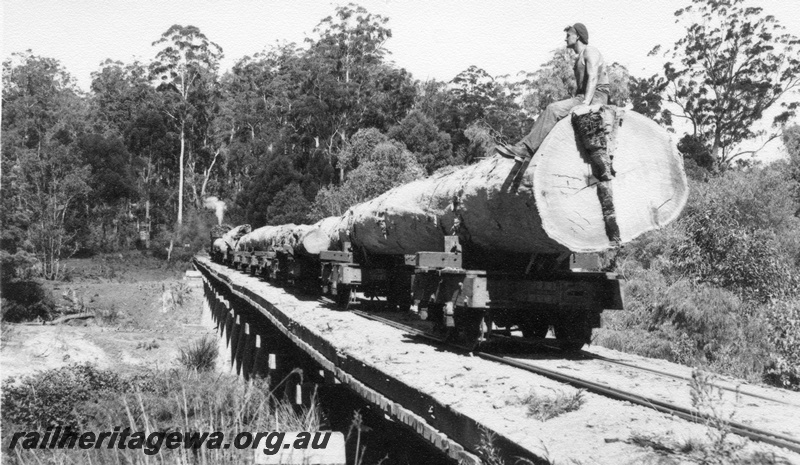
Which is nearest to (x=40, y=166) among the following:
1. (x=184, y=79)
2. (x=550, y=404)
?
(x=184, y=79)

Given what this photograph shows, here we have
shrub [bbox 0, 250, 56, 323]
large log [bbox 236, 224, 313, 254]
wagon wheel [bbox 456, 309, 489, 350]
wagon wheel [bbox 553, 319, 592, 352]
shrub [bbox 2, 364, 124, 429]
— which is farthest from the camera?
shrub [bbox 0, 250, 56, 323]

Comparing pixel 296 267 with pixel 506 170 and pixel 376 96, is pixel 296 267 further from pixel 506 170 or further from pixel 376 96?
pixel 376 96

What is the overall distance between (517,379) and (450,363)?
824mm

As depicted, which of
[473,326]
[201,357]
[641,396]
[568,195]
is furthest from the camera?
[201,357]

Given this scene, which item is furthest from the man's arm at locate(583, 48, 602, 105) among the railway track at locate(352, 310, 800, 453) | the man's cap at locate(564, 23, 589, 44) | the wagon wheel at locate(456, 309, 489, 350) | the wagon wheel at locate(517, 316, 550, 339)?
the wagon wheel at locate(517, 316, 550, 339)

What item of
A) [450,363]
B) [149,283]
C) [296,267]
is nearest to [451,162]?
[149,283]

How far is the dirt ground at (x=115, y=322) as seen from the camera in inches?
711

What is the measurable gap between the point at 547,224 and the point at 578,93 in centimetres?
141

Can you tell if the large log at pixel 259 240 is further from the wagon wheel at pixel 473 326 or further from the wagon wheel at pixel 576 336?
the wagon wheel at pixel 576 336

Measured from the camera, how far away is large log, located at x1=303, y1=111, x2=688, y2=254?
17.6ft

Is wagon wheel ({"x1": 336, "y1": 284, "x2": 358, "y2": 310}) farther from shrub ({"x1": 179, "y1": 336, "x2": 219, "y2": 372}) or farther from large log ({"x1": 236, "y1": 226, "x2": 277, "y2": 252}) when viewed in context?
large log ({"x1": 236, "y1": 226, "x2": 277, "y2": 252})

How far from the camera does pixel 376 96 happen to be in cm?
4344

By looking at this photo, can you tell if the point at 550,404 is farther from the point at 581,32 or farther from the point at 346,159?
the point at 346,159

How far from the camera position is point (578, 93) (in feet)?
19.7
